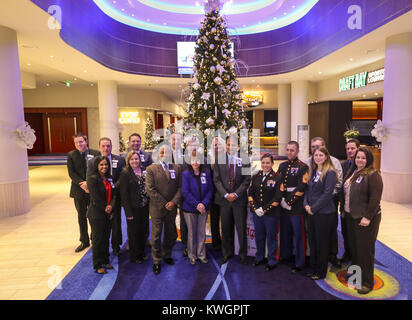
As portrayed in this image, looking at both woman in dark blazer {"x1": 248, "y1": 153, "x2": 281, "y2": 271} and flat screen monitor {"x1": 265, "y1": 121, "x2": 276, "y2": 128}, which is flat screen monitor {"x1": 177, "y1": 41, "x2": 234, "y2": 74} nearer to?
woman in dark blazer {"x1": 248, "y1": 153, "x2": 281, "y2": 271}

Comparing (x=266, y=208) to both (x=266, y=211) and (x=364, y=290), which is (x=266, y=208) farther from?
(x=364, y=290)

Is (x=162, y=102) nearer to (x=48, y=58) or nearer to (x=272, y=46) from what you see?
(x=272, y=46)

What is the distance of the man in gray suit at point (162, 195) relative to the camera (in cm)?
367

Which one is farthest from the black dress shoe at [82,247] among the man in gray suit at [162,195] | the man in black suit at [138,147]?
the man in black suit at [138,147]

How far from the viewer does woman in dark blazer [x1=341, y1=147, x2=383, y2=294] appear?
2.96 m

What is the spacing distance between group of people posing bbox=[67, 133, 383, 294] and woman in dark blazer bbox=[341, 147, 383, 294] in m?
0.05

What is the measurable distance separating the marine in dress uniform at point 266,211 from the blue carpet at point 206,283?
0.20m

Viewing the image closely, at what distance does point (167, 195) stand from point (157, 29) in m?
10.3

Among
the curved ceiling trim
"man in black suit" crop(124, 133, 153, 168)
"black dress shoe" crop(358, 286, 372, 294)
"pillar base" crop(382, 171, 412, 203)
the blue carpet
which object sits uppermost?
the curved ceiling trim

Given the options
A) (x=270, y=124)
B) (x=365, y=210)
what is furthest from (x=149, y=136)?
(x=365, y=210)

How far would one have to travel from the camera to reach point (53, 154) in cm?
1728

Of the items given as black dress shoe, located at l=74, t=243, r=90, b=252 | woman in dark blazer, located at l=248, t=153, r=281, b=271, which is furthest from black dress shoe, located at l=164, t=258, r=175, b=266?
black dress shoe, located at l=74, t=243, r=90, b=252

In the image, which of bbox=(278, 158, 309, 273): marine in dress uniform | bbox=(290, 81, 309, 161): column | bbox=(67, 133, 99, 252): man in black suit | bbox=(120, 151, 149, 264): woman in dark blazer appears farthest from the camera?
bbox=(290, 81, 309, 161): column
